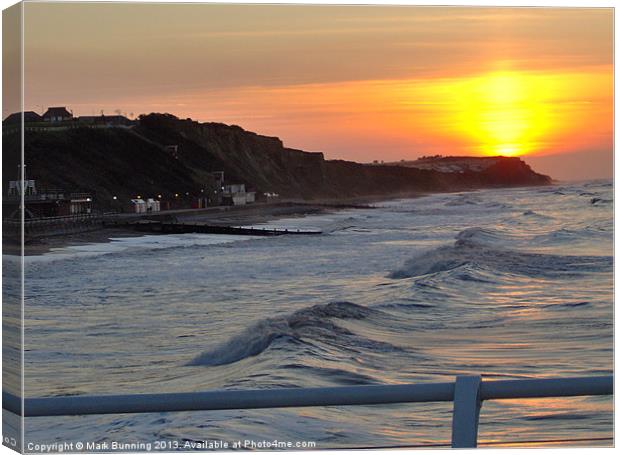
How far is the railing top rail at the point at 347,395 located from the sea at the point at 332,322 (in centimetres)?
294

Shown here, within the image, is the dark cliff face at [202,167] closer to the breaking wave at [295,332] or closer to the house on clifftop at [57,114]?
the house on clifftop at [57,114]

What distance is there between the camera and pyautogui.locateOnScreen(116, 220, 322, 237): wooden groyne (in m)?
6.07

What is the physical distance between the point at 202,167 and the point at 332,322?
121cm

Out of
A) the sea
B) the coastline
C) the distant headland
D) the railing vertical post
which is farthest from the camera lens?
the coastline

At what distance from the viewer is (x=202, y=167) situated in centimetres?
620

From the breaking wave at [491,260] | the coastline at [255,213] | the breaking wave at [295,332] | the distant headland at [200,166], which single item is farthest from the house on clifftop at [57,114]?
the breaking wave at [491,260]

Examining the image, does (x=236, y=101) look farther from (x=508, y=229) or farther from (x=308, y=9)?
(x=508, y=229)

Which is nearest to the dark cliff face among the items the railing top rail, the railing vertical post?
the railing top rail

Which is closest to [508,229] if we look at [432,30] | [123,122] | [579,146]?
[579,146]

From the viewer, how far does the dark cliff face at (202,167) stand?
5855mm

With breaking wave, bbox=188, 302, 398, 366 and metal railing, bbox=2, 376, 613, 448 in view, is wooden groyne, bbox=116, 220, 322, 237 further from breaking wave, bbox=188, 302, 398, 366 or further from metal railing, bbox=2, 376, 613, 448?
metal railing, bbox=2, 376, 613, 448

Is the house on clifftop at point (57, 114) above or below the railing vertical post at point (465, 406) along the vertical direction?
above

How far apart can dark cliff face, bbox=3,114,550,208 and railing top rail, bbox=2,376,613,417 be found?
316cm

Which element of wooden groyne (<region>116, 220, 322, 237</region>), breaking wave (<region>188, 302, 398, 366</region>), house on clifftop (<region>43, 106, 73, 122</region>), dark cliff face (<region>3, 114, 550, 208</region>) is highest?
house on clifftop (<region>43, 106, 73, 122</region>)
